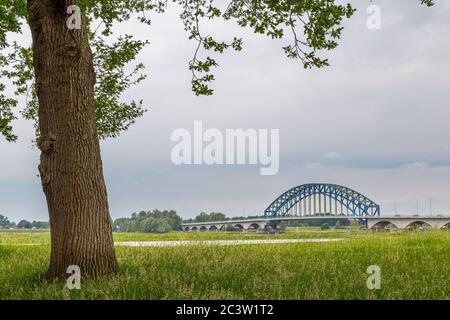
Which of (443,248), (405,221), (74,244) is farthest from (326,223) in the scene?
(74,244)

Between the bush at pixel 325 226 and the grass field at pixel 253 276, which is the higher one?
the grass field at pixel 253 276

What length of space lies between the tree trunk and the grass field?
2.16 ft

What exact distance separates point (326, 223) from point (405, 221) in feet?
54.1

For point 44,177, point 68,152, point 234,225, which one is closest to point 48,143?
point 68,152

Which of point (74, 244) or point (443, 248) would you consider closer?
point (74, 244)

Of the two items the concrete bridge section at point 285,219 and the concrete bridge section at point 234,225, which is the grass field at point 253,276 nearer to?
the concrete bridge section at point 234,225

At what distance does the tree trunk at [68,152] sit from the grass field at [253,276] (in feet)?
2.16

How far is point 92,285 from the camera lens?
835 centimetres

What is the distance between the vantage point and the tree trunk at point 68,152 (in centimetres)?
937

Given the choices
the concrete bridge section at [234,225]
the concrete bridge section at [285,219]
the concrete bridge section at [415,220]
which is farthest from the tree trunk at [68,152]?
the concrete bridge section at [415,220]

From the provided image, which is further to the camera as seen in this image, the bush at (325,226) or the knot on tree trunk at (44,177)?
the bush at (325,226)

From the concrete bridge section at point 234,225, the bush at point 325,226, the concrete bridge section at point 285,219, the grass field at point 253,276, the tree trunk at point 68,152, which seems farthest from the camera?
the bush at point 325,226
